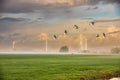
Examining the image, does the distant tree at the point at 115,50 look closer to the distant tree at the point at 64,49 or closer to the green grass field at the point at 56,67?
the green grass field at the point at 56,67

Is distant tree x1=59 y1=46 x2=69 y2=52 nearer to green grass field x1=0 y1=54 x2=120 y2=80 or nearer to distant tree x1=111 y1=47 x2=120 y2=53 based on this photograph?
green grass field x1=0 y1=54 x2=120 y2=80

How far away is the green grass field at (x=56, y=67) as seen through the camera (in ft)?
11.5

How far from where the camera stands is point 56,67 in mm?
3559

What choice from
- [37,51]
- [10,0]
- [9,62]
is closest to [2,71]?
[9,62]

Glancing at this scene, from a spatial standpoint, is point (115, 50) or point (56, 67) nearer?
point (56, 67)

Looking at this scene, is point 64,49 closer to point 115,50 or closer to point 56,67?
point 56,67

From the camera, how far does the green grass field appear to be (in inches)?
138

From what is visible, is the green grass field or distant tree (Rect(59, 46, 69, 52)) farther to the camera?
distant tree (Rect(59, 46, 69, 52))

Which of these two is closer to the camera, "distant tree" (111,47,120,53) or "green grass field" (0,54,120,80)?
"green grass field" (0,54,120,80)

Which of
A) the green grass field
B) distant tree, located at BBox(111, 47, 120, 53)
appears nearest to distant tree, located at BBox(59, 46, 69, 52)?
the green grass field

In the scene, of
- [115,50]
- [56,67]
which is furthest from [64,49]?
[115,50]

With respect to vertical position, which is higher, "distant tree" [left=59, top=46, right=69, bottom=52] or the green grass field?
"distant tree" [left=59, top=46, right=69, bottom=52]

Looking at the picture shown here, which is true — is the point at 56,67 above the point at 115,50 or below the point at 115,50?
below

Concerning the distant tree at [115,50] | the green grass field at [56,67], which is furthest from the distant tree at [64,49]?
the distant tree at [115,50]
